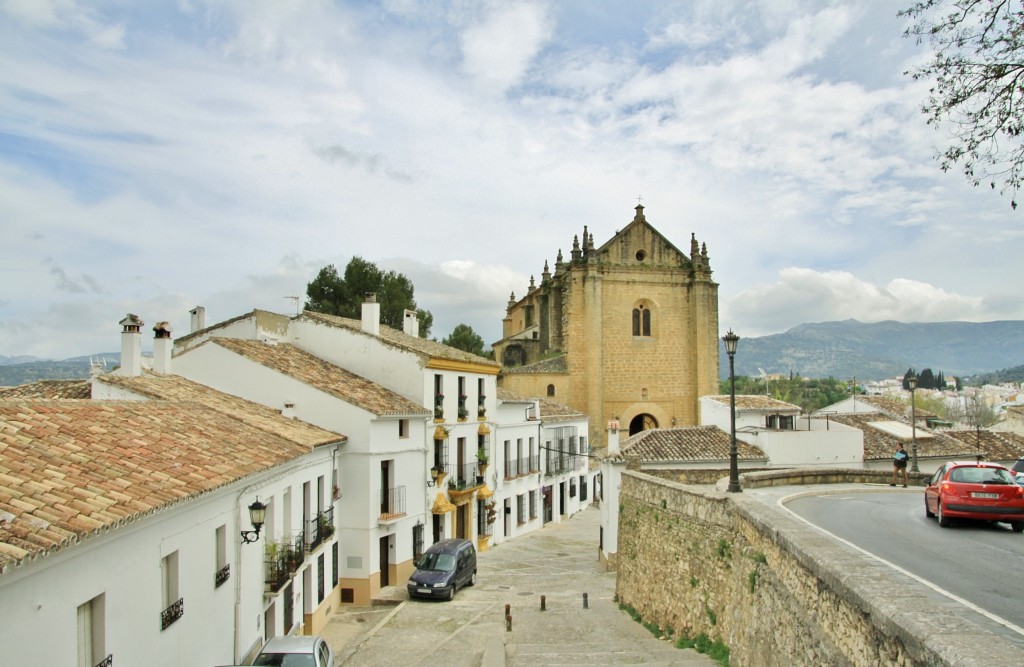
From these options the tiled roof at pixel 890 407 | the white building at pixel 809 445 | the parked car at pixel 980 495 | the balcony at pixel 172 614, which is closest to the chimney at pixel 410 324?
the white building at pixel 809 445

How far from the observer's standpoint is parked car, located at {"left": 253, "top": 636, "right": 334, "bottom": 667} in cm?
1077

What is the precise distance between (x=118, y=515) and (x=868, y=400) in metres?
48.0

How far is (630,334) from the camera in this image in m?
46.1

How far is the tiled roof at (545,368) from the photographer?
44094 mm

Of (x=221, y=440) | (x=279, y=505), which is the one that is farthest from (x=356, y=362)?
(x=221, y=440)

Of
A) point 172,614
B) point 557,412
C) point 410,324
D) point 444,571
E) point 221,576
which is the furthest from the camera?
point 557,412

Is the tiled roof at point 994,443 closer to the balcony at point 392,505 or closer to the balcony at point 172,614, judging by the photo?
the balcony at point 392,505

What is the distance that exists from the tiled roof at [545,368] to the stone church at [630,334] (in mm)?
57

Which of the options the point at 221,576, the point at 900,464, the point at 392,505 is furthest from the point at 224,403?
the point at 900,464

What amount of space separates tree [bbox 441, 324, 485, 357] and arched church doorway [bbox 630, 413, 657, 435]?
14.7 meters

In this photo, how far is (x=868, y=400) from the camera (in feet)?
158

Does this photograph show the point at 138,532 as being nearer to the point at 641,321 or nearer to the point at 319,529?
the point at 319,529

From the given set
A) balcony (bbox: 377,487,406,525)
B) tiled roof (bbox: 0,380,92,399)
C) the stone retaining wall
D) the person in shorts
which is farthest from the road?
tiled roof (bbox: 0,380,92,399)

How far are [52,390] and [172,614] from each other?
10.5 m
